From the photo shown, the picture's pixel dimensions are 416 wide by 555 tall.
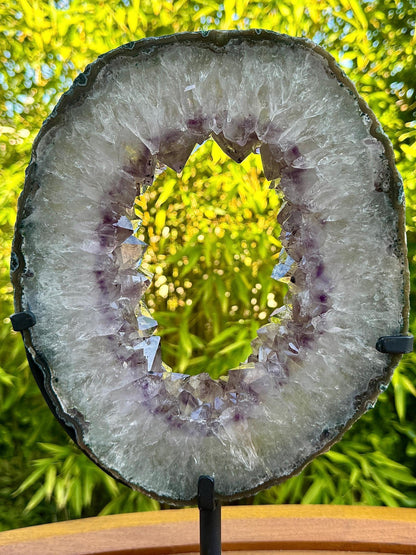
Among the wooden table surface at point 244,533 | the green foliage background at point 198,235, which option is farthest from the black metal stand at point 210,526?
the green foliage background at point 198,235

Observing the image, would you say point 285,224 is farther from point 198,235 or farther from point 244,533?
point 198,235

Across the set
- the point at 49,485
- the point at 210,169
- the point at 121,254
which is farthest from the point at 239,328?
the point at 121,254

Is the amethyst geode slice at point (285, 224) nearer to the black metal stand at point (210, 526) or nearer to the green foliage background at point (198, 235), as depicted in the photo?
the black metal stand at point (210, 526)

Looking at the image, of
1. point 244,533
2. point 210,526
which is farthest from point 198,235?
point 210,526

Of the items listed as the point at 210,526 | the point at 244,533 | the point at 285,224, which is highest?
the point at 285,224

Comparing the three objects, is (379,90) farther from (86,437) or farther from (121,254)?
(86,437)

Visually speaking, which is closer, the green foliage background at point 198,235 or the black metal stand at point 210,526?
the black metal stand at point 210,526
